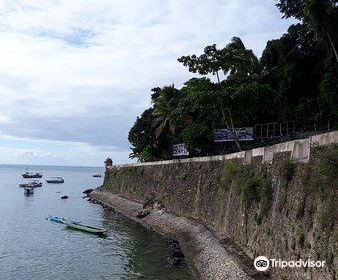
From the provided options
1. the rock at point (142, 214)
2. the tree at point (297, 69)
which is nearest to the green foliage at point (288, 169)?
the tree at point (297, 69)

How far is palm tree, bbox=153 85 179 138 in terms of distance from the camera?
52.1 meters

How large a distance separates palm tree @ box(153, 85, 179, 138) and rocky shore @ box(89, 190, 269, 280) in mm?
15388

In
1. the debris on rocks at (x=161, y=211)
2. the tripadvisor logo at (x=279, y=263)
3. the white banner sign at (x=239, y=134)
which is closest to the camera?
the tripadvisor logo at (x=279, y=263)

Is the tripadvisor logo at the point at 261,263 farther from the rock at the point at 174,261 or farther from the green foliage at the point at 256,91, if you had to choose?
the green foliage at the point at 256,91

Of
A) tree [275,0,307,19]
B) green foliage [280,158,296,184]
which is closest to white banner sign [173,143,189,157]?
tree [275,0,307,19]

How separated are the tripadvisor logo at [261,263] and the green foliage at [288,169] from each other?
3226mm

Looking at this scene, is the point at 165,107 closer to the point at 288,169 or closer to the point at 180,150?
the point at 180,150

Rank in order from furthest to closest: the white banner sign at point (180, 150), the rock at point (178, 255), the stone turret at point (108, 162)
A: 1. the stone turret at point (108, 162)
2. the white banner sign at point (180, 150)
3. the rock at point (178, 255)

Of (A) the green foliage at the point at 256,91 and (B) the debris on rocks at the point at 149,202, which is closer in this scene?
(A) the green foliage at the point at 256,91

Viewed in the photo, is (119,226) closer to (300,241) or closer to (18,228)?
(18,228)

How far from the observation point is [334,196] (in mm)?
11852

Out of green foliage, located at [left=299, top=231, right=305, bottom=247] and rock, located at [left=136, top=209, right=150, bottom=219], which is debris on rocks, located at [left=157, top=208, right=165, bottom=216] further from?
green foliage, located at [left=299, top=231, right=305, bottom=247]

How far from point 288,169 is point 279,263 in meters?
3.44

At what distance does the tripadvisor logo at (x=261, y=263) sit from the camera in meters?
16.2
